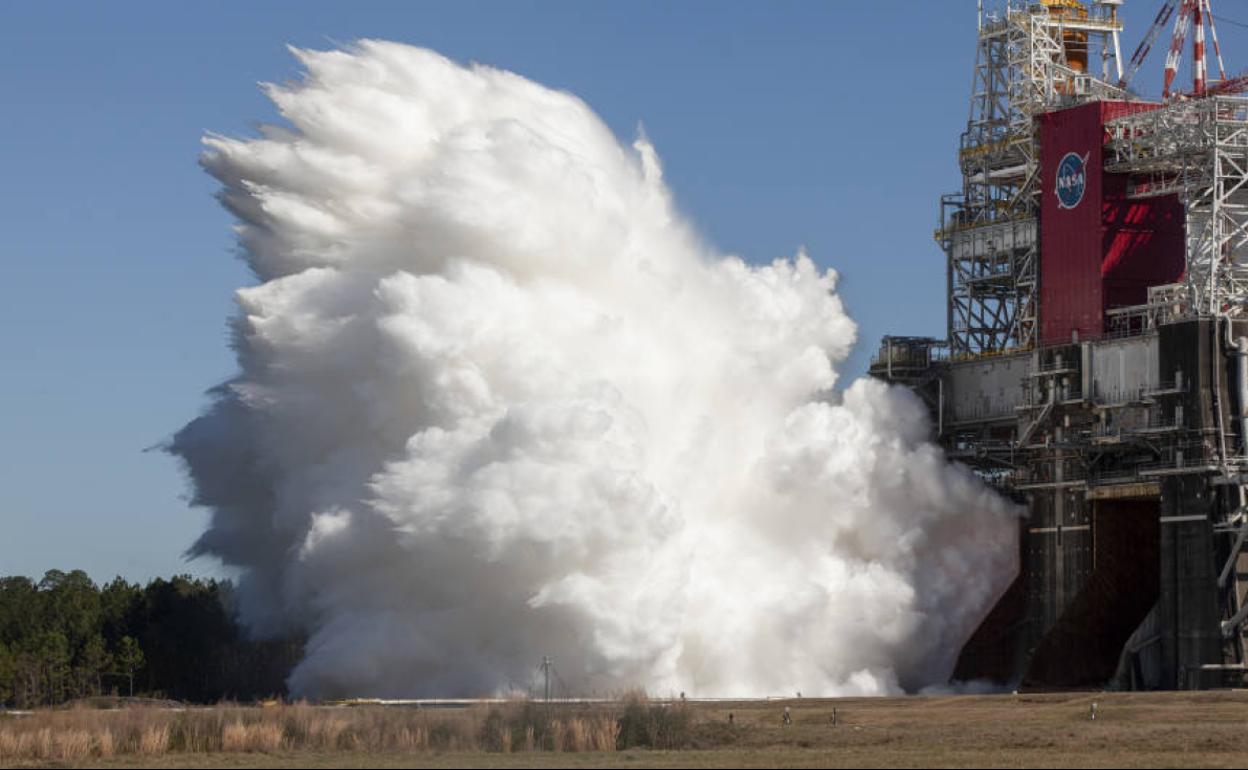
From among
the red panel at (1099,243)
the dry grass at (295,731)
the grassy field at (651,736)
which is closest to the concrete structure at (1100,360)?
the red panel at (1099,243)

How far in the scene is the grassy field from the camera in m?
65.8

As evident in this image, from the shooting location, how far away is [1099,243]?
104812 mm

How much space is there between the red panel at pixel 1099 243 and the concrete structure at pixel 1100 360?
88mm

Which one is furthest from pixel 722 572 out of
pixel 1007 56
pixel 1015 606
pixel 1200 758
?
pixel 1200 758

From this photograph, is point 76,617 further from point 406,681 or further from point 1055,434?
point 1055,434

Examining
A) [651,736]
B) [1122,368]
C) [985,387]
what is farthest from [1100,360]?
[651,736]

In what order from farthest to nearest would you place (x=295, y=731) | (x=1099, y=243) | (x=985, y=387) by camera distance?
(x=985, y=387), (x=1099, y=243), (x=295, y=731)

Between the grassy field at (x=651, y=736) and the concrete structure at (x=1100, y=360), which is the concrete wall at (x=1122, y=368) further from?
the grassy field at (x=651, y=736)

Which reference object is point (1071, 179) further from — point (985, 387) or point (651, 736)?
point (651, 736)

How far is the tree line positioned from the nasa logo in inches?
1665

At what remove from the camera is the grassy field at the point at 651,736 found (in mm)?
65750

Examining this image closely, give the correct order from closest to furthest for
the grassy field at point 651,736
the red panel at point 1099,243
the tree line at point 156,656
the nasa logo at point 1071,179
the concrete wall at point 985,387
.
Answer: the grassy field at point 651,736, the red panel at point 1099,243, the nasa logo at point 1071,179, the concrete wall at point 985,387, the tree line at point 156,656

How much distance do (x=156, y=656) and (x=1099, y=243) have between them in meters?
57.4

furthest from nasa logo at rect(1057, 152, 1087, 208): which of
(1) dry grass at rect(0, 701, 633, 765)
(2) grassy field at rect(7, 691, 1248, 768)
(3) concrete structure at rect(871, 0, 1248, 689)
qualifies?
(1) dry grass at rect(0, 701, 633, 765)
